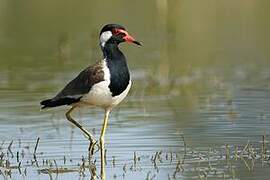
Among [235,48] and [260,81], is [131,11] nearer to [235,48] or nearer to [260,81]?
[235,48]

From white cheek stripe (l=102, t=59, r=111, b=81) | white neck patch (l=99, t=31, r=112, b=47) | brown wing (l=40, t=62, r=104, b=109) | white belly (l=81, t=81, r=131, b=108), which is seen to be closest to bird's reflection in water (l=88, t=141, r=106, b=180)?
white belly (l=81, t=81, r=131, b=108)

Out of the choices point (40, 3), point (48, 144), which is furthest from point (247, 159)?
point (40, 3)

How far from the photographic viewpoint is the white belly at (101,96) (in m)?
10.5

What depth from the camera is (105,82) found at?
10.4 m

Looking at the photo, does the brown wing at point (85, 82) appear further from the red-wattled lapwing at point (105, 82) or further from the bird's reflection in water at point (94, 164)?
the bird's reflection in water at point (94, 164)

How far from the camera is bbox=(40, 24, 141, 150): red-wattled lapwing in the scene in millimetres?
10461

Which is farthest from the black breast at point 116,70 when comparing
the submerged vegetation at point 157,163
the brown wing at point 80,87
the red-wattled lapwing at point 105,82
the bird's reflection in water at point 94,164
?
the submerged vegetation at point 157,163

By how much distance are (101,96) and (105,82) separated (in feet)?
0.54

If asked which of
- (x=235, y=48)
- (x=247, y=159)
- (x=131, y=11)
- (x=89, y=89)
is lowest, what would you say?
(x=247, y=159)

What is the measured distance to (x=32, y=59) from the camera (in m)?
20.5

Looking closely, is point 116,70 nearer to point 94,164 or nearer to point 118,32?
point 118,32

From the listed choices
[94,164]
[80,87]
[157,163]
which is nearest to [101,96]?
[80,87]

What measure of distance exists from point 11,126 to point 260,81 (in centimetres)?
517

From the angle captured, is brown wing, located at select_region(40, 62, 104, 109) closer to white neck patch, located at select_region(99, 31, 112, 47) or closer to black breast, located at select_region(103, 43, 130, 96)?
black breast, located at select_region(103, 43, 130, 96)
